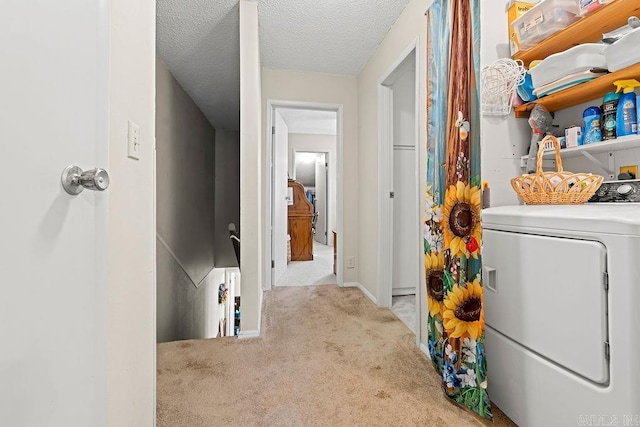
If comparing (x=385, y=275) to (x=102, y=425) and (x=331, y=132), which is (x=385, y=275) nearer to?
(x=102, y=425)

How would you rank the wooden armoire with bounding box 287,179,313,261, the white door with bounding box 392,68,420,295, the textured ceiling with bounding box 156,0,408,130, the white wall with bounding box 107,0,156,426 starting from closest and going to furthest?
1. the white wall with bounding box 107,0,156,426
2. the textured ceiling with bounding box 156,0,408,130
3. the white door with bounding box 392,68,420,295
4. the wooden armoire with bounding box 287,179,313,261

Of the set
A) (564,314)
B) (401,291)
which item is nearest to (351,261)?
(401,291)

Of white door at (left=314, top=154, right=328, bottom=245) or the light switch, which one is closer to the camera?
the light switch

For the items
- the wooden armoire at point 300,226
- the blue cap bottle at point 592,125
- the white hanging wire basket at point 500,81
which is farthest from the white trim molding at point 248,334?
the wooden armoire at point 300,226

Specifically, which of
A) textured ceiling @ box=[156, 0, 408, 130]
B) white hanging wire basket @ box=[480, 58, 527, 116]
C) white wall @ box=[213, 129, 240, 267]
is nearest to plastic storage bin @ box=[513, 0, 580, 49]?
white hanging wire basket @ box=[480, 58, 527, 116]

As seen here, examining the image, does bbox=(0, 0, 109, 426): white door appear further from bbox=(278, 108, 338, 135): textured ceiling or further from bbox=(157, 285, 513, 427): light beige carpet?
bbox=(278, 108, 338, 135): textured ceiling

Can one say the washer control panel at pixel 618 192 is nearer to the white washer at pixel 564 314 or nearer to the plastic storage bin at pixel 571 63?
the white washer at pixel 564 314

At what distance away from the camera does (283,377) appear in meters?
1.59

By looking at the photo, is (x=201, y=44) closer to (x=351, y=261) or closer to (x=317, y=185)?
(x=351, y=261)

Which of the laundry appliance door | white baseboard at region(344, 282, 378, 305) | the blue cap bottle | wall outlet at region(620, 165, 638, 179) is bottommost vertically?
white baseboard at region(344, 282, 378, 305)

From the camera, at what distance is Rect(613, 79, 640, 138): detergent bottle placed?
1.14 metres

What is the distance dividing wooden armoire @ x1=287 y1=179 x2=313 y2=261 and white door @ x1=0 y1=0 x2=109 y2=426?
13.8 ft

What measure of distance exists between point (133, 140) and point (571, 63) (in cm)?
171

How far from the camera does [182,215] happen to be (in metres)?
3.83
